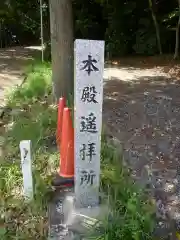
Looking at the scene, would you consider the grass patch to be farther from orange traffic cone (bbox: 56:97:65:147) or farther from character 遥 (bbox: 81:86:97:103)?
character 遥 (bbox: 81:86:97:103)

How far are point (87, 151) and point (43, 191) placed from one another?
0.76 meters

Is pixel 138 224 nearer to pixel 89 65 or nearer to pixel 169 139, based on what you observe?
pixel 89 65

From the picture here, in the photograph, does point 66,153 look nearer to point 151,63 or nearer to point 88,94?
point 88,94

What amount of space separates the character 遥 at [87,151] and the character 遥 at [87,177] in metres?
0.15

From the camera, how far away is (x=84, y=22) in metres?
14.3

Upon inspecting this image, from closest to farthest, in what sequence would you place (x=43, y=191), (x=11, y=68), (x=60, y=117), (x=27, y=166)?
1. (x=27, y=166)
2. (x=43, y=191)
3. (x=60, y=117)
4. (x=11, y=68)

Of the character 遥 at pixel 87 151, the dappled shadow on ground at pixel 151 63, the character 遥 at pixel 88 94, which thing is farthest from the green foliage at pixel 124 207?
the dappled shadow on ground at pixel 151 63

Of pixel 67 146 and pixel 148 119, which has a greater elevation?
pixel 67 146

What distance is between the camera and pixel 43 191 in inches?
148

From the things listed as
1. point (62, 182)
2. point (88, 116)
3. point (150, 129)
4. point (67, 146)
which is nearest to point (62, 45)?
point (150, 129)

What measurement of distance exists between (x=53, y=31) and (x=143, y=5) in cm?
831

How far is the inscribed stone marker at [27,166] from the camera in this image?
3432 millimetres

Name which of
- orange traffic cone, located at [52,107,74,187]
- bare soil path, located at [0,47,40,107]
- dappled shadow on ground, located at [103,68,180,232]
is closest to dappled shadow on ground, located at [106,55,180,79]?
dappled shadow on ground, located at [103,68,180,232]

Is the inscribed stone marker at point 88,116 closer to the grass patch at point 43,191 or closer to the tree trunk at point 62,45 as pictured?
the grass patch at point 43,191
